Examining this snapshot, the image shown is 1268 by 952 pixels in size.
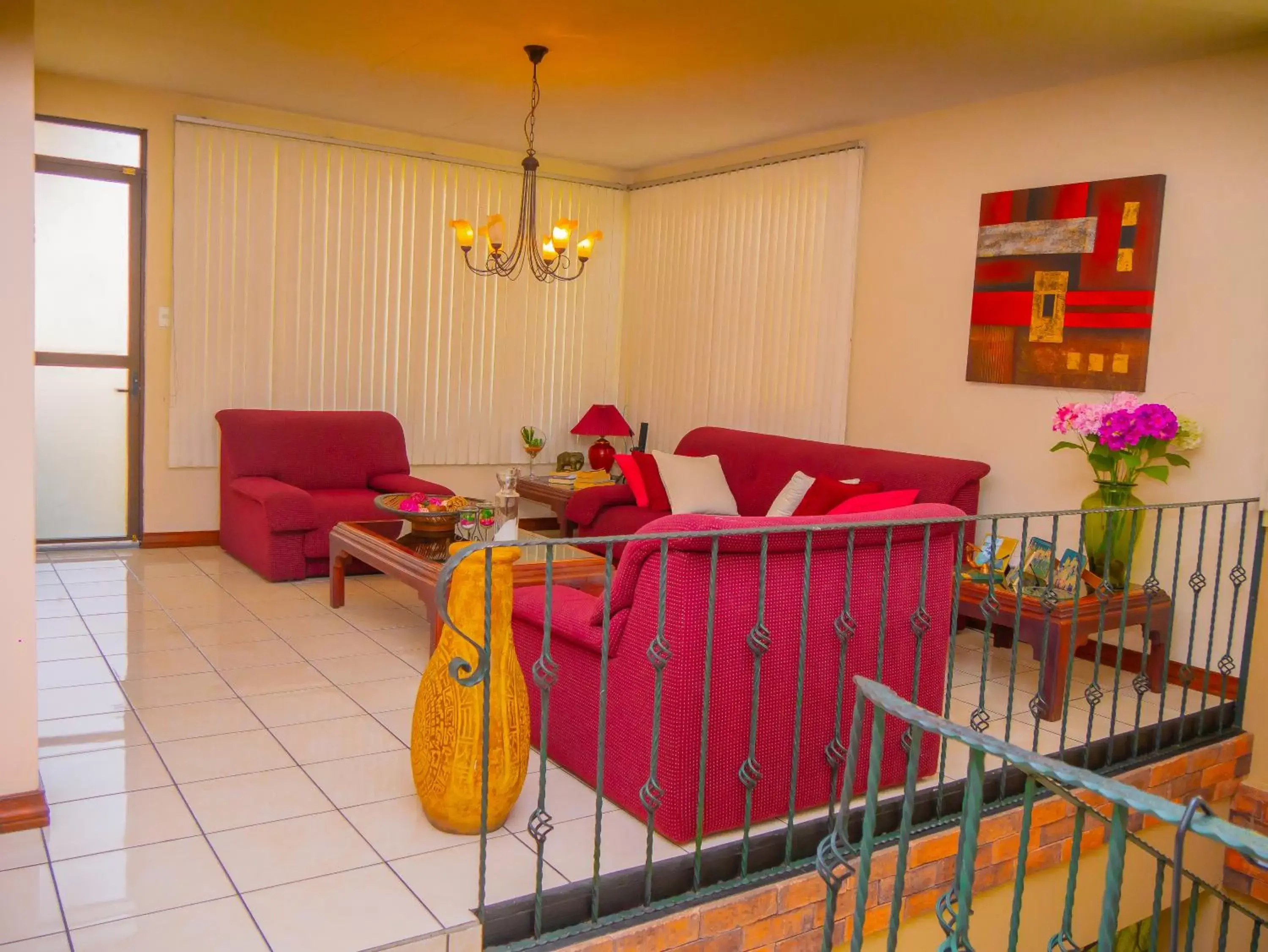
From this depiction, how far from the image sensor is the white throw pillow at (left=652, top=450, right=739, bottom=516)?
5.97 m

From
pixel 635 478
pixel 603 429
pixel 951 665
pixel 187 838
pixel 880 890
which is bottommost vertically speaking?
pixel 880 890

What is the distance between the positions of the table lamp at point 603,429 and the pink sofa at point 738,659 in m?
4.10

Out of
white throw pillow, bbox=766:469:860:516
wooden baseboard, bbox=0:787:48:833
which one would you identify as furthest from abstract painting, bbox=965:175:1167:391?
wooden baseboard, bbox=0:787:48:833

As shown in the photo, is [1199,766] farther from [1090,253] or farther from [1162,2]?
[1162,2]

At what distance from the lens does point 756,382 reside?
6.77 m

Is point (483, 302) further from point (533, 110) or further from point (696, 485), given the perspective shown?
point (696, 485)

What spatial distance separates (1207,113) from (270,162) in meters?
5.15

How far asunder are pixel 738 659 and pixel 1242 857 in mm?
2652

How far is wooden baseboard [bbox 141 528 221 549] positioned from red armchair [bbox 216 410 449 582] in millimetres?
268

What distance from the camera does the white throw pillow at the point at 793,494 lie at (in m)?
5.43

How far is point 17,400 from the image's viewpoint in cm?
275

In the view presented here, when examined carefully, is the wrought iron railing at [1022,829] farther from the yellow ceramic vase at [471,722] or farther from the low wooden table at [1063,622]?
the low wooden table at [1063,622]

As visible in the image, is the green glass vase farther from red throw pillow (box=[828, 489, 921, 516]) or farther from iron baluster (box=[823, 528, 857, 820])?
iron baluster (box=[823, 528, 857, 820])

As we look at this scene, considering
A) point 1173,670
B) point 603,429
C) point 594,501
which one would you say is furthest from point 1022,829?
point 603,429
